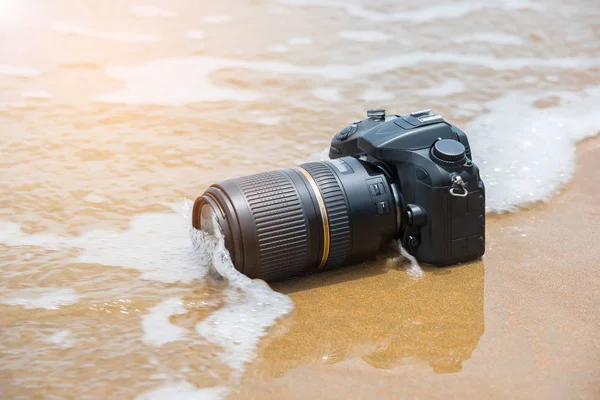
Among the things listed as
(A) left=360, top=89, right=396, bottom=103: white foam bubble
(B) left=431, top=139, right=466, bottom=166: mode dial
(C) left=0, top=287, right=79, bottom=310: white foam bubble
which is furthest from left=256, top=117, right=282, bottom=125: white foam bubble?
(C) left=0, top=287, right=79, bottom=310: white foam bubble

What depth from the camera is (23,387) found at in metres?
1.86

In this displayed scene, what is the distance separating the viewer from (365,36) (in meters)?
4.88

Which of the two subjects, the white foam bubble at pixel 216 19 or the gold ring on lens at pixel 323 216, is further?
the white foam bubble at pixel 216 19

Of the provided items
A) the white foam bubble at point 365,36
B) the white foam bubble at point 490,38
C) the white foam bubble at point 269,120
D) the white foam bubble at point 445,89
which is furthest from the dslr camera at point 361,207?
the white foam bubble at point 490,38

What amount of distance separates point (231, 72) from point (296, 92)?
43cm

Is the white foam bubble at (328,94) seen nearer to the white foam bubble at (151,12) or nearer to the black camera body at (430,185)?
the white foam bubble at (151,12)

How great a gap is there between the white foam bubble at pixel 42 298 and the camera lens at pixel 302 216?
0.46 m

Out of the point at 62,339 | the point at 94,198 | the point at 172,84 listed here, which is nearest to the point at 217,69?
the point at 172,84

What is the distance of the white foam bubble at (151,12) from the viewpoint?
4.96m

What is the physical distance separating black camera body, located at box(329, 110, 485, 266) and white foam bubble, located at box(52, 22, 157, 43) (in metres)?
2.54

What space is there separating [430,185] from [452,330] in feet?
1.42

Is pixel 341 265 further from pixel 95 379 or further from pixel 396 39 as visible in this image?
pixel 396 39

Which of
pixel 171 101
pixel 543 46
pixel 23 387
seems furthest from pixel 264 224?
pixel 543 46

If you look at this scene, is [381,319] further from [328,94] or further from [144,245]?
[328,94]
